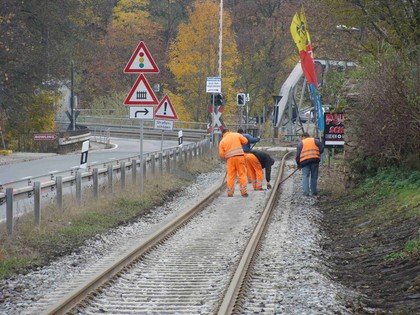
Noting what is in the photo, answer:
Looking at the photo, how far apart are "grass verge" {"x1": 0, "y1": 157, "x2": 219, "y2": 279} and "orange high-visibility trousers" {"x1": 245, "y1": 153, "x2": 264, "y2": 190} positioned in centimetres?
206

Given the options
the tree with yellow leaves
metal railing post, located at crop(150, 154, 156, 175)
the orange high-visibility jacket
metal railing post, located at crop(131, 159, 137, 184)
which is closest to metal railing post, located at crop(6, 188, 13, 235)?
metal railing post, located at crop(131, 159, 137, 184)

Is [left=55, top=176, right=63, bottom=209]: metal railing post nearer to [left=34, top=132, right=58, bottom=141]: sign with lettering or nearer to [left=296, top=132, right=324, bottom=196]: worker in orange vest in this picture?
[left=296, top=132, right=324, bottom=196]: worker in orange vest

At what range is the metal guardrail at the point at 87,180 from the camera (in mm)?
14730

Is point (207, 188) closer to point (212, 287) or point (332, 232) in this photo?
point (332, 232)

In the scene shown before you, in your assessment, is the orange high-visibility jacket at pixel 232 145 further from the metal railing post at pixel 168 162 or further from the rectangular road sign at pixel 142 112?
the metal railing post at pixel 168 162

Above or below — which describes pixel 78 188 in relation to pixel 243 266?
above

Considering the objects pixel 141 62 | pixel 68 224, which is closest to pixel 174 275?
pixel 68 224

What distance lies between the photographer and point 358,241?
14820 millimetres

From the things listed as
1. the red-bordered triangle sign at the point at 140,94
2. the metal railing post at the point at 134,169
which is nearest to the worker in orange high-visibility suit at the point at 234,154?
the metal railing post at the point at 134,169

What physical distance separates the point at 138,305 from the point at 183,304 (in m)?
0.48

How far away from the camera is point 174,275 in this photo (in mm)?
11695

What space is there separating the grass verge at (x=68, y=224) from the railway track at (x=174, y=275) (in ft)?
3.14

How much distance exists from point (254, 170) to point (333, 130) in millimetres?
2642

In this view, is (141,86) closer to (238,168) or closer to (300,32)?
(238,168)
